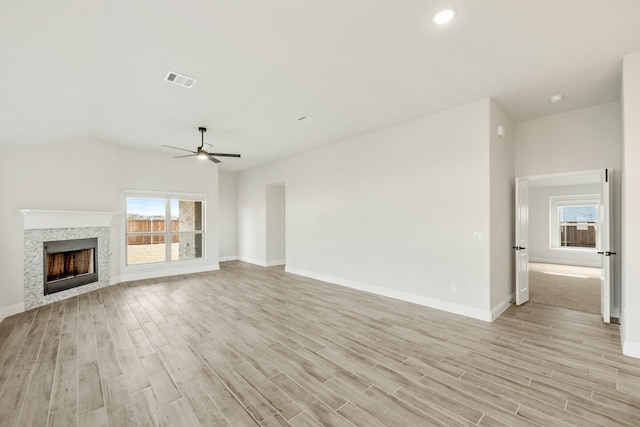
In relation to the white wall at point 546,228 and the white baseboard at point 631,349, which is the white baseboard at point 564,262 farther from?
the white baseboard at point 631,349

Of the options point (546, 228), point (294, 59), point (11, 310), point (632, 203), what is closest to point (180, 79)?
point (294, 59)

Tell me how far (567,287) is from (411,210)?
3906mm

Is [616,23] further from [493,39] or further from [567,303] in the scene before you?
[567,303]

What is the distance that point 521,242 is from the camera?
14.9 ft

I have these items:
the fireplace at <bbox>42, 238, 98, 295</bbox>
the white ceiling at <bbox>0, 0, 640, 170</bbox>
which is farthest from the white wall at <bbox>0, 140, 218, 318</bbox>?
the white ceiling at <bbox>0, 0, 640, 170</bbox>

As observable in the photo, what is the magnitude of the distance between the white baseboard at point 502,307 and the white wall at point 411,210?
184 mm

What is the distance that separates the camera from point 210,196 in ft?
25.4

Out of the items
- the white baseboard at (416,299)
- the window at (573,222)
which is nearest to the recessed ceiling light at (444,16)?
the white baseboard at (416,299)

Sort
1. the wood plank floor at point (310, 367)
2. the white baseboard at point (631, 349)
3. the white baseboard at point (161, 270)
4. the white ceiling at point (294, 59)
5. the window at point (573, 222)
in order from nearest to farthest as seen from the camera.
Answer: the wood plank floor at point (310, 367)
the white ceiling at point (294, 59)
the white baseboard at point (631, 349)
the white baseboard at point (161, 270)
the window at point (573, 222)

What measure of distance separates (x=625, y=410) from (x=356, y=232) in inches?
156

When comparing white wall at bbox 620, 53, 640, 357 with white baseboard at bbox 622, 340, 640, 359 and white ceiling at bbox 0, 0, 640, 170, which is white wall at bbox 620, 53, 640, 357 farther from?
white ceiling at bbox 0, 0, 640, 170

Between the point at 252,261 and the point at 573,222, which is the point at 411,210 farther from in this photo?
the point at 573,222

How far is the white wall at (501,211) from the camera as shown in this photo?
391 cm

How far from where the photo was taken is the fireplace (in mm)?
4801
